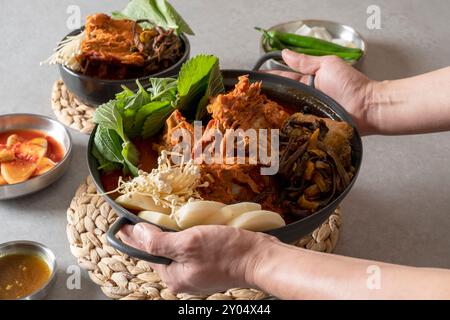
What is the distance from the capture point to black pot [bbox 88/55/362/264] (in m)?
1.24

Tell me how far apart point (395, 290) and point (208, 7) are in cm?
165

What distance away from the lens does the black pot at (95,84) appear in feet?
5.82

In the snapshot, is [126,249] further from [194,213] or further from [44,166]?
Result: [44,166]

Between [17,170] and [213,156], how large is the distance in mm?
621

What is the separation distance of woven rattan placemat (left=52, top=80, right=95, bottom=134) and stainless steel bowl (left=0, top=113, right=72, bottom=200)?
82mm

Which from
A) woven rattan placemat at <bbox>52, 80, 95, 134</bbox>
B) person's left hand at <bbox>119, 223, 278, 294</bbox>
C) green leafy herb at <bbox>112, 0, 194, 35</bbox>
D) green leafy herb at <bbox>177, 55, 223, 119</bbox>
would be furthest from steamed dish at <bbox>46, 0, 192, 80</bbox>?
person's left hand at <bbox>119, 223, 278, 294</bbox>

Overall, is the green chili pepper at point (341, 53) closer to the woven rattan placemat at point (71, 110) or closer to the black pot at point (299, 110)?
the black pot at point (299, 110)

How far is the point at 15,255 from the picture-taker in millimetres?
1486

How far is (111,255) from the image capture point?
1519mm

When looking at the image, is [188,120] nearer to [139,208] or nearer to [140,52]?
[139,208]

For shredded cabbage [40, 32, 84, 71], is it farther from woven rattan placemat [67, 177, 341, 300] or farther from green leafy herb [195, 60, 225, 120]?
green leafy herb [195, 60, 225, 120]

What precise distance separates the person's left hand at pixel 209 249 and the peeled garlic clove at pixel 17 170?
542 mm

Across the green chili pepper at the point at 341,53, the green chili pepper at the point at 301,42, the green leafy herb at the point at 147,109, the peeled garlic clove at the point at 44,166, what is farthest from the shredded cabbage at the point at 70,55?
the green chili pepper at the point at 341,53

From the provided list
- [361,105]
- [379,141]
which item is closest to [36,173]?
[361,105]
